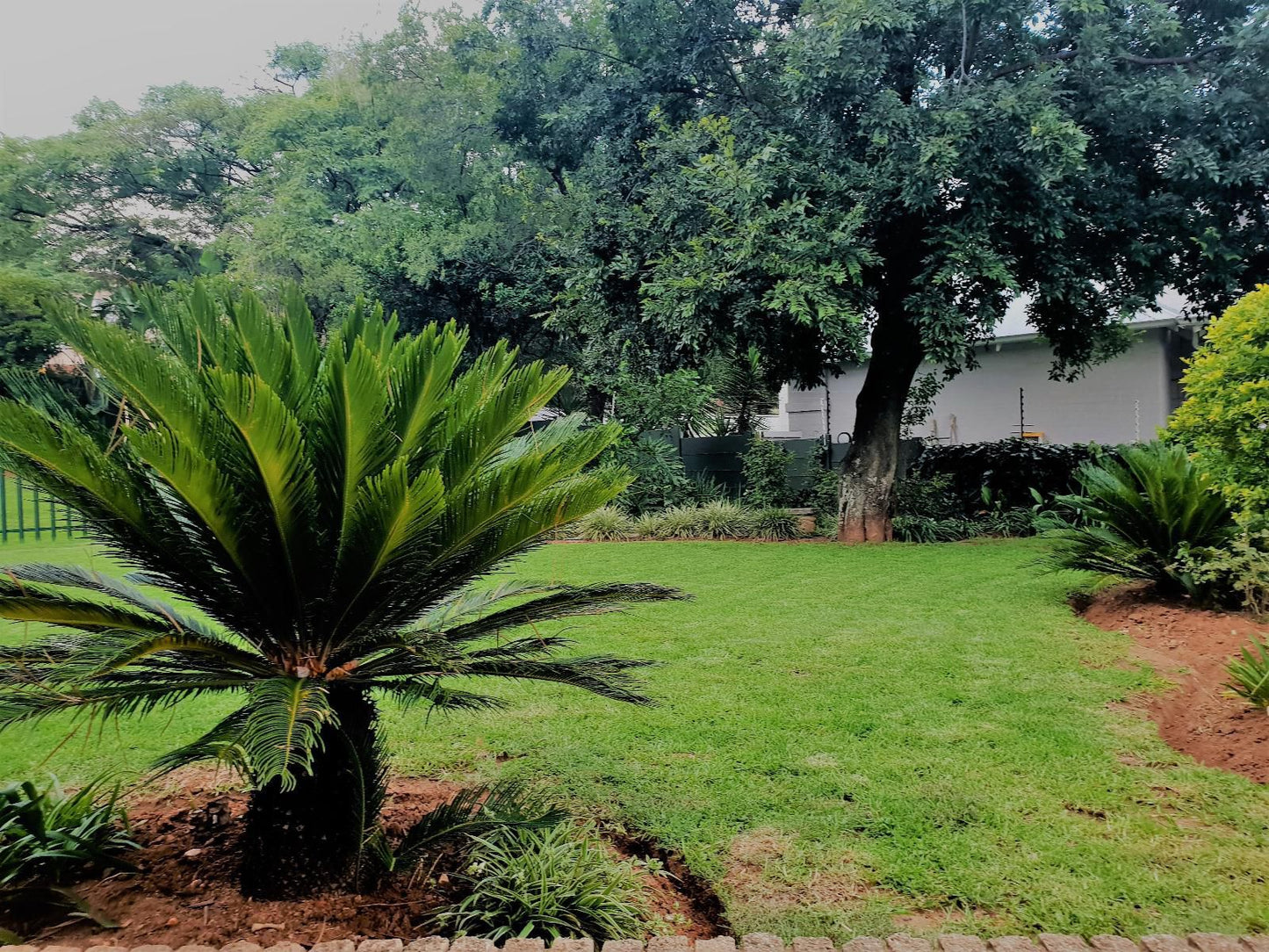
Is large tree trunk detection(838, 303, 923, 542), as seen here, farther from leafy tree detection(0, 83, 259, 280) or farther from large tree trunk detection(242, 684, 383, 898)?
leafy tree detection(0, 83, 259, 280)

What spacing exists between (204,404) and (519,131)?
14.2 m

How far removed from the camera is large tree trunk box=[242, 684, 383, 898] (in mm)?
2680

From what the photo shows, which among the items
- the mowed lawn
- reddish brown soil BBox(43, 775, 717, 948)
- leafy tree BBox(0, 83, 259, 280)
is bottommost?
the mowed lawn

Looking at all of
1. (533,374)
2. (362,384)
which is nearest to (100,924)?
(362,384)

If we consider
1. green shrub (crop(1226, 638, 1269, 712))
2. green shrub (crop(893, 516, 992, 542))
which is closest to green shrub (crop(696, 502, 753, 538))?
green shrub (crop(893, 516, 992, 542))

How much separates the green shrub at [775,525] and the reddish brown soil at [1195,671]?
6.00m

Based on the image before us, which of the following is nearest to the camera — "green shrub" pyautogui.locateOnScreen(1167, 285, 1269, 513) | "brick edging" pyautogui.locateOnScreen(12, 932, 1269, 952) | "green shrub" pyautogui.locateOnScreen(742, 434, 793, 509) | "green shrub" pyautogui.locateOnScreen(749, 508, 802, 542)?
"brick edging" pyautogui.locateOnScreen(12, 932, 1269, 952)

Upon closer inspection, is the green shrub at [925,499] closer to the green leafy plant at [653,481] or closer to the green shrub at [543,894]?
the green leafy plant at [653,481]

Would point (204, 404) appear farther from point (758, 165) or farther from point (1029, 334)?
point (1029, 334)

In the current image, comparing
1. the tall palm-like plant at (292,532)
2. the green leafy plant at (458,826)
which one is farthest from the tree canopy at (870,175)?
the green leafy plant at (458,826)

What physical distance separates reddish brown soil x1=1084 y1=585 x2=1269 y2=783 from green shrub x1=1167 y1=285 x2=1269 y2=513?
99 centimetres

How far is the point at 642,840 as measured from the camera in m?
3.30

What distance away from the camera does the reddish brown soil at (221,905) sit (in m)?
2.52

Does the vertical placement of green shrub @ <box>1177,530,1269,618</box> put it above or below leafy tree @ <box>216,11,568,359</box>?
below
